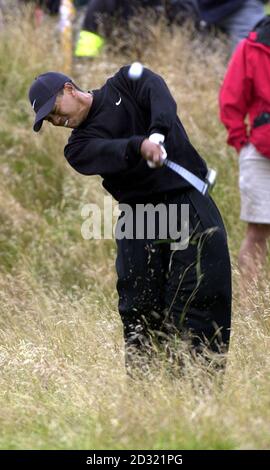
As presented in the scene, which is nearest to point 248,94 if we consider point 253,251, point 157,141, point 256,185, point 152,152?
point 256,185

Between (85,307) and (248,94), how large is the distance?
1.77 meters

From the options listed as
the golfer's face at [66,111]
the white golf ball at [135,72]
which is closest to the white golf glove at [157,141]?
the white golf ball at [135,72]

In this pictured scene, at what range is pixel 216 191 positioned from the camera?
8.60 meters

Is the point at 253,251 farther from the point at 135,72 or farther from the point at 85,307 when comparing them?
the point at 135,72

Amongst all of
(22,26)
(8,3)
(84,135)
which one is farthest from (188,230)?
(8,3)

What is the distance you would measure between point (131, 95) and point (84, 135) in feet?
1.08

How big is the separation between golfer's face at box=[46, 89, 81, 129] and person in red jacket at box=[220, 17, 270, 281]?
1906mm

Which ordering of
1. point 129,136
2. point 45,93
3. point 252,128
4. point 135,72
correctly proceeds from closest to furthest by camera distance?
point 135,72
point 45,93
point 129,136
point 252,128

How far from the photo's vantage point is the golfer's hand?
4781mm

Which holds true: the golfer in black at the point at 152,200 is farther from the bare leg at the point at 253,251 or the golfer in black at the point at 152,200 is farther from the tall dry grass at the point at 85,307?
the bare leg at the point at 253,251

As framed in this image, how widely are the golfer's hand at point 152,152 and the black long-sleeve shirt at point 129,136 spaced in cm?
14

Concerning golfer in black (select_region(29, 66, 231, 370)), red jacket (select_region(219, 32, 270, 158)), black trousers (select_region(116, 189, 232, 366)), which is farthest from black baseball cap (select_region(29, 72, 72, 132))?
red jacket (select_region(219, 32, 270, 158))

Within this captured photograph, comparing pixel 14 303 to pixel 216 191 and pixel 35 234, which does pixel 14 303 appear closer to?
pixel 35 234

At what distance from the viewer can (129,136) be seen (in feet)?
17.3
